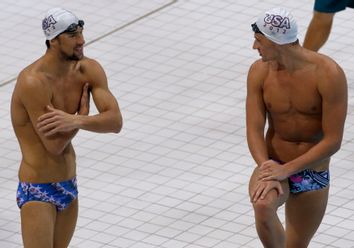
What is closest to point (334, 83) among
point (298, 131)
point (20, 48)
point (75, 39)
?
point (298, 131)

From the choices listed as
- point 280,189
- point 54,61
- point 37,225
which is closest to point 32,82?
point 54,61

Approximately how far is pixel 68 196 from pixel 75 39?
40.6 inches

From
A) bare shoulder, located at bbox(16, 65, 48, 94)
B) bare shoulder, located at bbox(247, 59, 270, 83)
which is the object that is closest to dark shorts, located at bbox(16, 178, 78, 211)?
bare shoulder, located at bbox(16, 65, 48, 94)

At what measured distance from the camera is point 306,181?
9.67 metres

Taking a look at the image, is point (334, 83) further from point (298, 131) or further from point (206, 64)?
point (206, 64)

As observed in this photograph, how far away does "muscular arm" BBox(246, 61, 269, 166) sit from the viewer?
9547 mm

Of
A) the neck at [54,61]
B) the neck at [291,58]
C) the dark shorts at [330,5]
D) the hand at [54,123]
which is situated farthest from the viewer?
the dark shorts at [330,5]

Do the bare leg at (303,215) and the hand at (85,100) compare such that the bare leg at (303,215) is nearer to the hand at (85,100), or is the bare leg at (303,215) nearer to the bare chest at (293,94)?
the bare chest at (293,94)

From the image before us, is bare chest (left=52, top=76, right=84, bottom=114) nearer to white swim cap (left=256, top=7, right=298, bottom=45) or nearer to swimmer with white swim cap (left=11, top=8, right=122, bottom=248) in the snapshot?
swimmer with white swim cap (left=11, top=8, right=122, bottom=248)

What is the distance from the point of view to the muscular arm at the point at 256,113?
9547mm

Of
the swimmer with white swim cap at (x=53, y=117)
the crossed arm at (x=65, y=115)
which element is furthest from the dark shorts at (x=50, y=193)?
the crossed arm at (x=65, y=115)

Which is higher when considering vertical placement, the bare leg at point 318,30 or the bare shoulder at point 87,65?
the bare shoulder at point 87,65

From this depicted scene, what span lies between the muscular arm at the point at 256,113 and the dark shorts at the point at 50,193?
1179 millimetres

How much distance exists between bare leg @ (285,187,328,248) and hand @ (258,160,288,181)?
1.14ft
